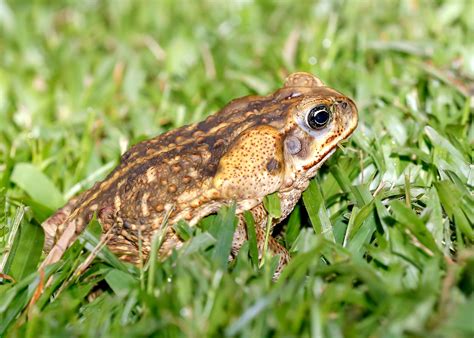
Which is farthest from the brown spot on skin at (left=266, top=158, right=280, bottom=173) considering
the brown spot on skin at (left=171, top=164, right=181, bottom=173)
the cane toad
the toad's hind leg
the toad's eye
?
the toad's hind leg

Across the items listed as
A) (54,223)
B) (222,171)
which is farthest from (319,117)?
(54,223)

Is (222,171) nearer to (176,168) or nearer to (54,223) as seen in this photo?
(176,168)

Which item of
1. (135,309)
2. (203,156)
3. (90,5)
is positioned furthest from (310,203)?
(90,5)

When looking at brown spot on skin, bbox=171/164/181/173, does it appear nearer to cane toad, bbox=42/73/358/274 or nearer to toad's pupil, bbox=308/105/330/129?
cane toad, bbox=42/73/358/274

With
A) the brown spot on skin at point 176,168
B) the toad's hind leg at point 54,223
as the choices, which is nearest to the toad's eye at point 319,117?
the brown spot on skin at point 176,168

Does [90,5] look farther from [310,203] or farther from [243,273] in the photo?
[243,273]

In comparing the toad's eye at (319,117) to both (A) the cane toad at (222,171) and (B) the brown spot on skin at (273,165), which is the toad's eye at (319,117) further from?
(B) the brown spot on skin at (273,165)

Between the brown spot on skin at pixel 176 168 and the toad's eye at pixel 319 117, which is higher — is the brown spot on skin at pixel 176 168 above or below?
above
